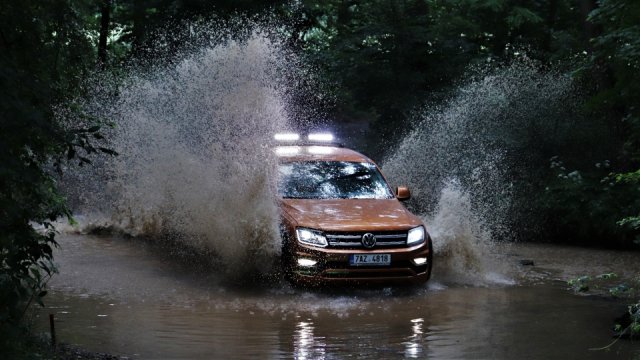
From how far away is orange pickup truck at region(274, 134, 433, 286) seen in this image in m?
11.1

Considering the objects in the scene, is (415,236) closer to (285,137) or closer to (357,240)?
(357,240)

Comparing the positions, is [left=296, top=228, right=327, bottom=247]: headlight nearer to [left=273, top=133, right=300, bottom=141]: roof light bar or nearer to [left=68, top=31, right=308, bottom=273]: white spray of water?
[left=68, top=31, right=308, bottom=273]: white spray of water

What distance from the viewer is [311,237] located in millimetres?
11172

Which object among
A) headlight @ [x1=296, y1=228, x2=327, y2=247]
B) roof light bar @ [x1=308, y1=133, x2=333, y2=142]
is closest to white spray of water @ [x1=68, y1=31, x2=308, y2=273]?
headlight @ [x1=296, y1=228, x2=327, y2=247]

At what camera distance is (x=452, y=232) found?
13.5 m

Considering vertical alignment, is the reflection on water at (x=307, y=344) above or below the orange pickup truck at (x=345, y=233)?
below

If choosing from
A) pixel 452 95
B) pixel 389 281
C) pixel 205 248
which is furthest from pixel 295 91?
pixel 389 281

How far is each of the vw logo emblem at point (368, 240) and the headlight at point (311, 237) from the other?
0.48 m

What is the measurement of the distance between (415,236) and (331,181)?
1.72 m

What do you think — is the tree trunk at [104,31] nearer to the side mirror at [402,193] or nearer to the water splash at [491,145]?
the water splash at [491,145]

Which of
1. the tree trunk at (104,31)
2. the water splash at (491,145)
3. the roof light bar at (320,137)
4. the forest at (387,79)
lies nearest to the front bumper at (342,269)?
the forest at (387,79)

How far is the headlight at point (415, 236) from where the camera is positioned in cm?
1153

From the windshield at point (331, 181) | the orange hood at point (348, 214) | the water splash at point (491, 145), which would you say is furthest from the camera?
the water splash at point (491, 145)

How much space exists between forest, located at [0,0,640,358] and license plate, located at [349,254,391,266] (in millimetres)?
2868
